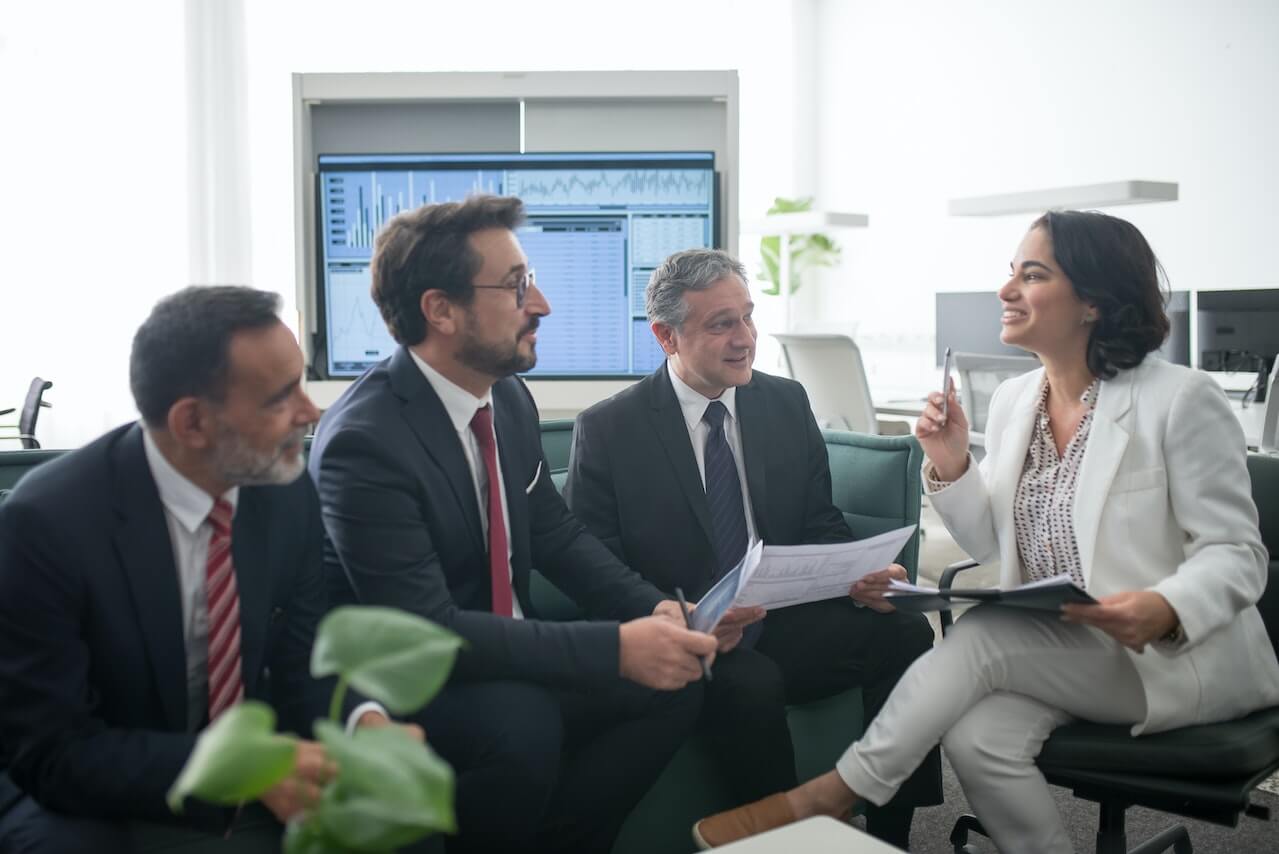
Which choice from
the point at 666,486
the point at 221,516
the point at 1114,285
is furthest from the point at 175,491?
the point at 1114,285

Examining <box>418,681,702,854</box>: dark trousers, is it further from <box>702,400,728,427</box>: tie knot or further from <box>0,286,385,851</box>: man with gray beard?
<box>702,400,728,427</box>: tie knot

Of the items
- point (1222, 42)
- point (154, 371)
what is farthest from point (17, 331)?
point (1222, 42)

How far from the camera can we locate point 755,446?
230 centimetres

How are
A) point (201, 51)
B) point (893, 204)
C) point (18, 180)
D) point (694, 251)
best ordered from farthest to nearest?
1. point (893, 204)
2. point (201, 51)
3. point (18, 180)
4. point (694, 251)

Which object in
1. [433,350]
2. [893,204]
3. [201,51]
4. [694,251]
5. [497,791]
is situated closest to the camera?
[497,791]

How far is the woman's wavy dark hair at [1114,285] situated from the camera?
1912 millimetres

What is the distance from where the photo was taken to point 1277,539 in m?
2.00

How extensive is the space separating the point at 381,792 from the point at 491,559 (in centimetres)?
121

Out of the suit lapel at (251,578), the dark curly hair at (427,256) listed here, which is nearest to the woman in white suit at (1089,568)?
the suit lapel at (251,578)

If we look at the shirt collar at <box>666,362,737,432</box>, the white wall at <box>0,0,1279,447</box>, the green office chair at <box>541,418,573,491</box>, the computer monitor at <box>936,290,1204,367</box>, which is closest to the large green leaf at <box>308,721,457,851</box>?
the shirt collar at <box>666,362,737,432</box>

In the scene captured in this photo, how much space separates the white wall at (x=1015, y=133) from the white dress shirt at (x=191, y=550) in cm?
567

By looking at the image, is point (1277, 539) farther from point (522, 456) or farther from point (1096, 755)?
point (522, 456)

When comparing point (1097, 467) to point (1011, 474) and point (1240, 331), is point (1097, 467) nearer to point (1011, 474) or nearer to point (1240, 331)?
point (1011, 474)

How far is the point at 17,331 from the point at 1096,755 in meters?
4.95
